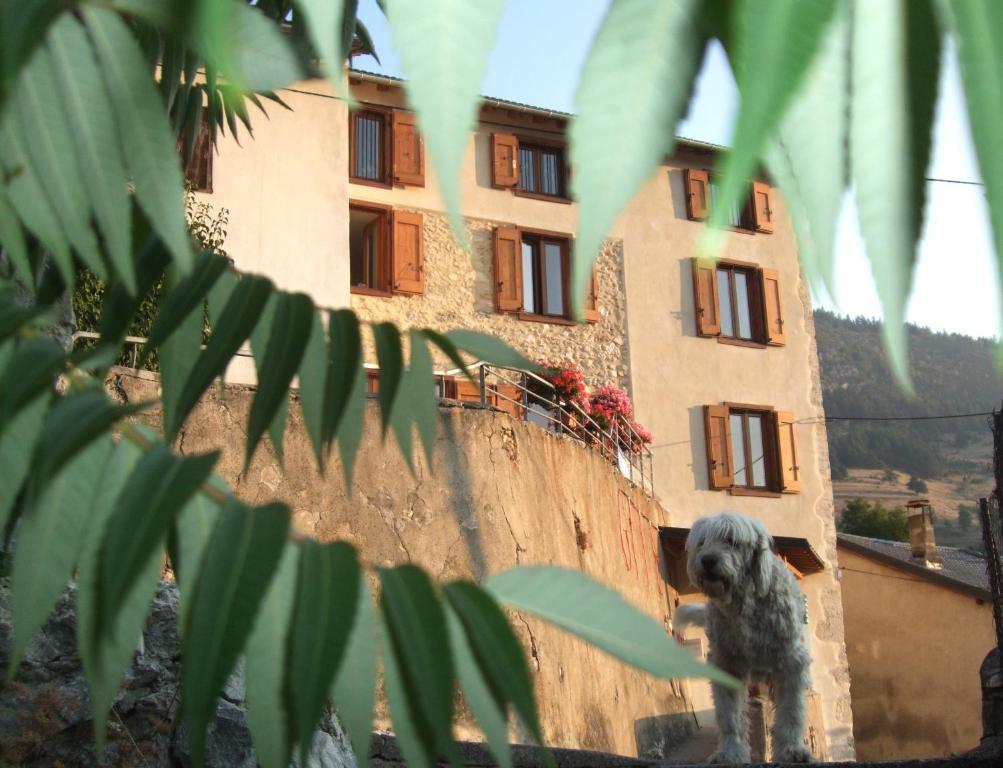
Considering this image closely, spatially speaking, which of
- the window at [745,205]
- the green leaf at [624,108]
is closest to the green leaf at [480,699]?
the green leaf at [624,108]

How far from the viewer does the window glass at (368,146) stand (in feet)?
57.8

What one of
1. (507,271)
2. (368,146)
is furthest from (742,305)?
(368,146)

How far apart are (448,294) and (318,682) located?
16.8 metres

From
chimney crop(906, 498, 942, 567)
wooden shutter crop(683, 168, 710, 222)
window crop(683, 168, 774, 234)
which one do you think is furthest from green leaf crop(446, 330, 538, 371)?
chimney crop(906, 498, 942, 567)

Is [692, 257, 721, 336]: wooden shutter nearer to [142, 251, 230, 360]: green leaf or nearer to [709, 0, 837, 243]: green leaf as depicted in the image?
[142, 251, 230, 360]: green leaf

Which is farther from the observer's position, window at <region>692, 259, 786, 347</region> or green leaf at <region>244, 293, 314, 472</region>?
window at <region>692, 259, 786, 347</region>

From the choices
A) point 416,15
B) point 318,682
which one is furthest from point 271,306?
point 416,15

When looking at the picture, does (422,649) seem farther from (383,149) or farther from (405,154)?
(383,149)

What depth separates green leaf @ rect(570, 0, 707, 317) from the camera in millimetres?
630

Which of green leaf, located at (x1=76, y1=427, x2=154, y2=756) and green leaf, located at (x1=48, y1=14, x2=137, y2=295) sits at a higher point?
green leaf, located at (x1=48, y1=14, x2=137, y2=295)

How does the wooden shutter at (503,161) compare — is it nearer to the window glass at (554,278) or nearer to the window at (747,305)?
the window glass at (554,278)

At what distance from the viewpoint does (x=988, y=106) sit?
0.59 meters

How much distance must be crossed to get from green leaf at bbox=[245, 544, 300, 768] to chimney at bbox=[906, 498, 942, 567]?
25400 mm

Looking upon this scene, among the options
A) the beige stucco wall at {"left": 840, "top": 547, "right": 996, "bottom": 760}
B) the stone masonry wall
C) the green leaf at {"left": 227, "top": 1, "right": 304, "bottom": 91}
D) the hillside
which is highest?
the hillside
